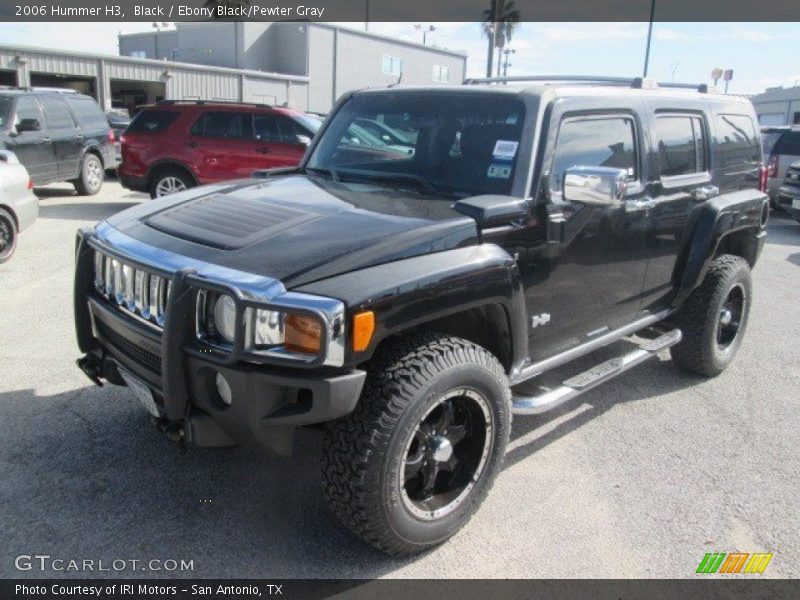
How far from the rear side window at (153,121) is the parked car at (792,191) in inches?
426

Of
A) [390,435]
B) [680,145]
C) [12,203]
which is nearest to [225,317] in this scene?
[390,435]

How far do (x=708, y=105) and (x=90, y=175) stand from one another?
11.9m

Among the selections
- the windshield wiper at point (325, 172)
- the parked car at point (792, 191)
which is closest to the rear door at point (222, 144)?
the windshield wiper at point (325, 172)

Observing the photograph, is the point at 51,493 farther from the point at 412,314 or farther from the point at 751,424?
the point at 751,424

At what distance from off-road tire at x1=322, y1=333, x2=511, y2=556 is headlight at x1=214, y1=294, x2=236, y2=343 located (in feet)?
1.84

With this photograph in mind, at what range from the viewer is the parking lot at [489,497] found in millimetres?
3008

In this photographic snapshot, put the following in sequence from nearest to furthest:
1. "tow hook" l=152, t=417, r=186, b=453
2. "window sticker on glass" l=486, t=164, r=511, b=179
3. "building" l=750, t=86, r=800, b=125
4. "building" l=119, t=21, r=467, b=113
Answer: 1. "tow hook" l=152, t=417, r=186, b=453
2. "window sticker on glass" l=486, t=164, r=511, b=179
3. "building" l=750, t=86, r=800, b=125
4. "building" l=119, t=21, r=467, b=113

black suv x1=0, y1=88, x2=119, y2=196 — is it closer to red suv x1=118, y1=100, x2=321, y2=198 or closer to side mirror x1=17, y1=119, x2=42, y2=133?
side mirror x1=17, y1=119, x2=42, y2=133

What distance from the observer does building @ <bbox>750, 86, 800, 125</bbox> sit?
38181 mm

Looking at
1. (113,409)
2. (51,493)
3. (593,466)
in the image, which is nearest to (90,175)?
(113,409)

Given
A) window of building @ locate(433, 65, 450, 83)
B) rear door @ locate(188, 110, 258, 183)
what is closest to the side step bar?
rear door @ locate(188, 110, 258, 183)

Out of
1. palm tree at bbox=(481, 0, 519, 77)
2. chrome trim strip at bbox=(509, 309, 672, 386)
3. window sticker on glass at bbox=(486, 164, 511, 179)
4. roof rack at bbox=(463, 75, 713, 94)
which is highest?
palm tree at bbox=(481, 0, 519, 77)

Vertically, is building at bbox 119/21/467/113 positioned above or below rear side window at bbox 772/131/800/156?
above

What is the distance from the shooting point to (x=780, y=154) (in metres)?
14.3
